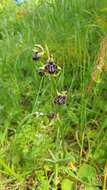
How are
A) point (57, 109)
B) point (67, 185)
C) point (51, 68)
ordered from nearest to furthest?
point (51, 68) → point (67, 185) → point (57, 109)

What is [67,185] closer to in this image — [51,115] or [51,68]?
[51,115]

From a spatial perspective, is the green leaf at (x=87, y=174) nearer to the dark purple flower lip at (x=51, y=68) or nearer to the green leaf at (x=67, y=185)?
the green leaf at (x=67, y=185)

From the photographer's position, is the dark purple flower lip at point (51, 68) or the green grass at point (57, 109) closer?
the dark purple flower lip at point (51, 68)

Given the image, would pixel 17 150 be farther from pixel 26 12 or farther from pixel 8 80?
pixel 26 12

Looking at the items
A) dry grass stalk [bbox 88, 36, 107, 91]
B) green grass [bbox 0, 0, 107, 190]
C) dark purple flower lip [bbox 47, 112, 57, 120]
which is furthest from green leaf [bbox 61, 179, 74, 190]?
dry grass stalk [bbox 88, 36, 107, 91]

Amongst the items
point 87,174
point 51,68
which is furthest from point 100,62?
point 87,174

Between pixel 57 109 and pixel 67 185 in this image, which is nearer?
pixel 67 185

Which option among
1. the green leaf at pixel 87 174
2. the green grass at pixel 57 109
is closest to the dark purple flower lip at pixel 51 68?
the green grass at pixel 57 109

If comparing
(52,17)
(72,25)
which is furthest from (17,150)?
(52,17)
